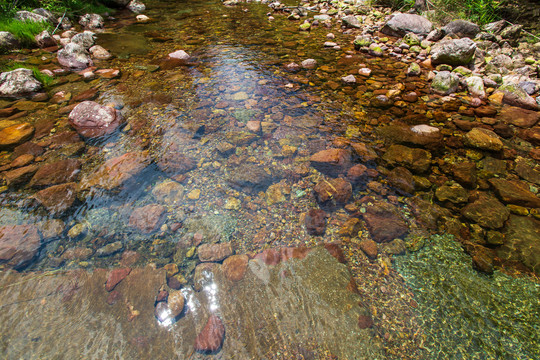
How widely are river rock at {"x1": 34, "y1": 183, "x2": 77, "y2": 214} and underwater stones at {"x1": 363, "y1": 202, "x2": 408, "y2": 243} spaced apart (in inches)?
157

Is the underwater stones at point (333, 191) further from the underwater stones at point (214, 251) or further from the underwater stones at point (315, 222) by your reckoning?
the underwater stones at point (214, 251)

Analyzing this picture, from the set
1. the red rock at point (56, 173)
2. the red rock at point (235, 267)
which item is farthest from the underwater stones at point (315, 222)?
the red rock at point (56, 173)

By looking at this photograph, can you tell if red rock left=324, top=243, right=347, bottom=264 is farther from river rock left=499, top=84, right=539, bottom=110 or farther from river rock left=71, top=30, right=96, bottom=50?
river rock left=71, top=30, right=96, bottom=50

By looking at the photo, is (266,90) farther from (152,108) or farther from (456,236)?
(456,236)

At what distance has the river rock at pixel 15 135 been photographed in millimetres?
3741

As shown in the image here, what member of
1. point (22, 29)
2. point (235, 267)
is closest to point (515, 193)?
point (235, 267)

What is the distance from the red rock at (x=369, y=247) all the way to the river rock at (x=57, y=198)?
3.83m

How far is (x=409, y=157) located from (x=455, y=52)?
15.4ft

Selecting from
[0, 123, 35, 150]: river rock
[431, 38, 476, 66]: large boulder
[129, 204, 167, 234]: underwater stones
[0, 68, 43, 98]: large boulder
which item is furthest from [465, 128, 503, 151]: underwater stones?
[0, 68, 43, 98]: large boulder

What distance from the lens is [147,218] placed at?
9.21 feet

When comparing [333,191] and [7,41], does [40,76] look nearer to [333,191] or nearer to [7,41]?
[7,41]

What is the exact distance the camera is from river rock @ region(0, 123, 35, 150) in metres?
3.74

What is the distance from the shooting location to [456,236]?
2.69 meters

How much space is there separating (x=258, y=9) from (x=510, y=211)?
46.5 feet
